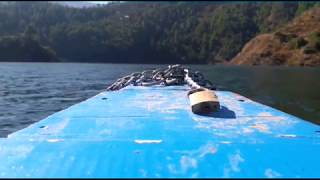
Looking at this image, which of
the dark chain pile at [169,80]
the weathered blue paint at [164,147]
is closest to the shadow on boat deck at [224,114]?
the weathered blue paint at [164,147]

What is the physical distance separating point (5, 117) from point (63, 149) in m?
16.9

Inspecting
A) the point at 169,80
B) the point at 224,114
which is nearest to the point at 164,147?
the point at 224,114

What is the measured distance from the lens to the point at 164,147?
6004 millimetres

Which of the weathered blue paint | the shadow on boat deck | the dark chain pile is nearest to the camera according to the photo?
the weathered blue paint

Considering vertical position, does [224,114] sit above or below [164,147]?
below

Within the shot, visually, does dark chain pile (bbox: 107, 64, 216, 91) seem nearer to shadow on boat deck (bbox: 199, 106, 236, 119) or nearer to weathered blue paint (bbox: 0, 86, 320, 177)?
shadow on boat deck (bbox: 199, 106, 236, 119)

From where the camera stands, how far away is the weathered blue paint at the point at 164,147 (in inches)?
202

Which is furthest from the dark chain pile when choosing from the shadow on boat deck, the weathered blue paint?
the weathered blue paint

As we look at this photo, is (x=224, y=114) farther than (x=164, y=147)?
Yes

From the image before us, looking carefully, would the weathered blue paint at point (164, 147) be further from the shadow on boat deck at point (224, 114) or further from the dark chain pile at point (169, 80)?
the dark chain pile at point (169, 80)

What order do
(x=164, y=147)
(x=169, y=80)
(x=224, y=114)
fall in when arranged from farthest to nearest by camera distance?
(x=169, y=80)
(x=224, y=114)
(x=164, y=147)

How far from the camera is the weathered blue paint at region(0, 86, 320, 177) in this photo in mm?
5129

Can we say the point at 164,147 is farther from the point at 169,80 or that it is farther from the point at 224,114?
the point at 169,80

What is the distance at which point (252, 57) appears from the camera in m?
182
